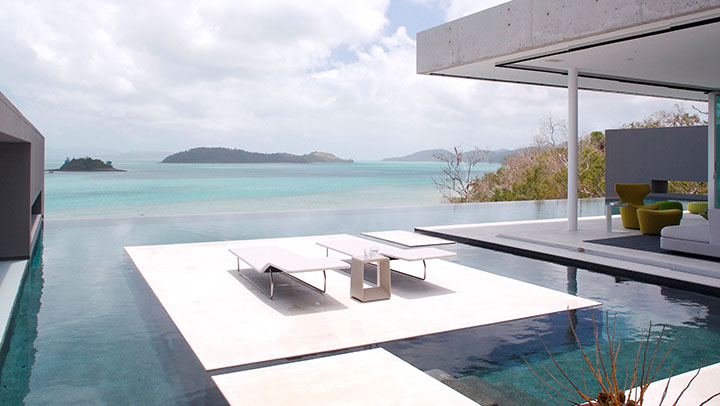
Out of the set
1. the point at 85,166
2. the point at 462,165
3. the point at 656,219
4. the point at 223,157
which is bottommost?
the point at 656,219

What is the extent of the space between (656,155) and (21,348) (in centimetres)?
A: 1772

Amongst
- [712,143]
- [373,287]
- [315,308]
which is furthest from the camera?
[712,143]

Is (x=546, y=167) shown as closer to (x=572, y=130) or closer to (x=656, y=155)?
(x=656, y=155)

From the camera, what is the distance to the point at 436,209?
15.3m

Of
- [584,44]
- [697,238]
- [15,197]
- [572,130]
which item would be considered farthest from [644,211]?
[15,197]

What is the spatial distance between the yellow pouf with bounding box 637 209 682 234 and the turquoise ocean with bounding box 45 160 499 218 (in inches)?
909

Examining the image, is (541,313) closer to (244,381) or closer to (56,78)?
(244,381)

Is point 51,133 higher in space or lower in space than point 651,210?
higher

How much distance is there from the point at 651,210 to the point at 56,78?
47895 millimetres

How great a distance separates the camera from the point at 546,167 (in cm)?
2814

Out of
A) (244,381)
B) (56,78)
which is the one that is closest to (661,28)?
(244,381)

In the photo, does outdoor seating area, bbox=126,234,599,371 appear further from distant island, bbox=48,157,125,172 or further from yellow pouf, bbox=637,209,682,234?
distant island, bbox=48,157,125,172

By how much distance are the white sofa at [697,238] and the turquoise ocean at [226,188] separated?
81.4ft

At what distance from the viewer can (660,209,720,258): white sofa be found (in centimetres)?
697
